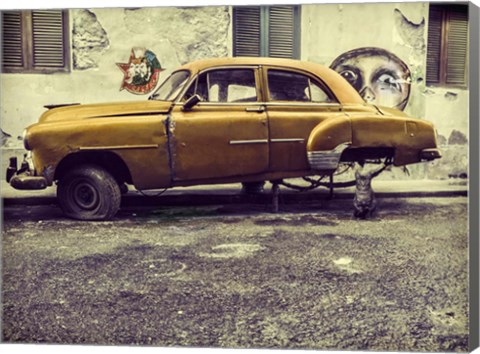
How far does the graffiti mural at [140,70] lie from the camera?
4270 millimetres

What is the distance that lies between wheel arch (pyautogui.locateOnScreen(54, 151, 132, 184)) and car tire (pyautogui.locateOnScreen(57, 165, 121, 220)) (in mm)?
31

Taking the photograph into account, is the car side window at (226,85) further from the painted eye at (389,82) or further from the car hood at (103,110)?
the painted eye at (389,82)

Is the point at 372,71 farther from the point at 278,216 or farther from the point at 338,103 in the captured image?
the point at 278,216

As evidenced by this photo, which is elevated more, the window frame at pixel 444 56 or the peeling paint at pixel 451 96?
the window frame at pixel 444 56

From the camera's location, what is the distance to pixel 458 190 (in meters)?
4.04

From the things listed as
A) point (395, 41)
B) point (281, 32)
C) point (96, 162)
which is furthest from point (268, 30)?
point (96, 162)

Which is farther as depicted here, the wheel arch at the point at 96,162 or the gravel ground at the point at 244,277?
the wheel arch at the point at 96,162

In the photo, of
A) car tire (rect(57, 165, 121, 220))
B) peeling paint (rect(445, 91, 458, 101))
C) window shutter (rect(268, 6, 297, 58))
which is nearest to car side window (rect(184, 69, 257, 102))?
window shutter (rect(268, 6, 297, 58))

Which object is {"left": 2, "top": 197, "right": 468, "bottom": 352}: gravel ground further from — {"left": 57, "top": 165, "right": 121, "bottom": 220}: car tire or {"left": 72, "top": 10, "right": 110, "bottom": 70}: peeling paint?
{"left": 72, "top": 10, "right": 110, "bottom": 70}: peeling paint

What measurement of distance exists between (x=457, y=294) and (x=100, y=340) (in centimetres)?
246

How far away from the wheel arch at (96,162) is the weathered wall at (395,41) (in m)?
1.56

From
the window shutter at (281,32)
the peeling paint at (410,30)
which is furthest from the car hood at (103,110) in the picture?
the peeling paint at (410,30)

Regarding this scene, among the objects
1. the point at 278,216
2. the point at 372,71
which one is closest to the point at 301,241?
the point at 278,216

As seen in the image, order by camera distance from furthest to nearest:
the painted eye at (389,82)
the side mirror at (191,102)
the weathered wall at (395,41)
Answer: the side mirror at (191,102), the painted eye at (389,82), the weathered wall at (395,41)
